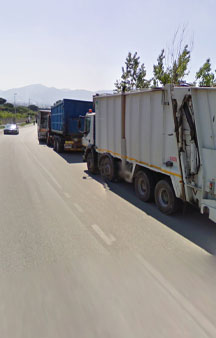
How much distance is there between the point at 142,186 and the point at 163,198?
94 centimetres

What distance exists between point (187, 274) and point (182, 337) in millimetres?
1079

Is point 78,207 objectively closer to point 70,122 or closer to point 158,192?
point 158,192

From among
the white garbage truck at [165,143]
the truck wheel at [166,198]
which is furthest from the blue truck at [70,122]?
the truck wheel at [166,198]

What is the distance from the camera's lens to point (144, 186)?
6305 millimetres

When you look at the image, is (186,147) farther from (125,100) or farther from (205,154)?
(125,100)

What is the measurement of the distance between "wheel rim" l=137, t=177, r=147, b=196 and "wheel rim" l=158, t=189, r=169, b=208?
0.63 metres

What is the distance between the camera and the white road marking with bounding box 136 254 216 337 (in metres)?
2.44

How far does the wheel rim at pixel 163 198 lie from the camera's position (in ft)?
18.1

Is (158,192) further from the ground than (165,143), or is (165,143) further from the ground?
(165,143)

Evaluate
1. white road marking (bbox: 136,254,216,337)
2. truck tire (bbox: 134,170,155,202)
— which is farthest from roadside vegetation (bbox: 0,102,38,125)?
white road marking (bbox: 136,254,216,337)

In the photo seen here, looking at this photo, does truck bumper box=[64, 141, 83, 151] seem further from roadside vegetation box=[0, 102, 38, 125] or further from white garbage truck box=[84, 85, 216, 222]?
roadside vegetation box=[0, 102, 38, 125]

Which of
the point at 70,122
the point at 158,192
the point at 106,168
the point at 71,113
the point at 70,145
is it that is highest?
the point at 71,113

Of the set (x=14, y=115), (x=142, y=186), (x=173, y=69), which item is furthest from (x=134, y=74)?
(x=14, y=115)

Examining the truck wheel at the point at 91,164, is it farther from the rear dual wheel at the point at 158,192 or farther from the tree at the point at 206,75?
the tree at the point at 206,75
